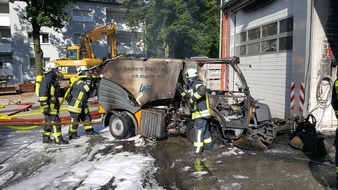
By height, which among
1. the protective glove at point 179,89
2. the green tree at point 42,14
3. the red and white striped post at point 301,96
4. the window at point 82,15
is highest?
the window at point 82,15

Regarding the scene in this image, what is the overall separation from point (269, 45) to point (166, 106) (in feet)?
14.7

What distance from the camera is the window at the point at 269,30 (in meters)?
8.87

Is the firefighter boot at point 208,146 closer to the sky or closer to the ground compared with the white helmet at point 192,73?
closer to the ground

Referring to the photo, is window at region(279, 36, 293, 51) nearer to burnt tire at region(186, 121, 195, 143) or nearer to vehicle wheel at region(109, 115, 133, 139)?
burnt tire at region(186, 121, 195, 143)

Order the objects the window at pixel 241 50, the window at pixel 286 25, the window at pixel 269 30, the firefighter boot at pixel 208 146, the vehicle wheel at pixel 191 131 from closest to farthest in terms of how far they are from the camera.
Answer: the firefighter boot at pixel 208 146, the vehicle wheel at pixel 191 131, the window at pixel 286 25, the window at pixel 269 30, the window at pixel 241 50

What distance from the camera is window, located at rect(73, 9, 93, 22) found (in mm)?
30975

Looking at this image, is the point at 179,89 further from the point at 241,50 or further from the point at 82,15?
the point at 82,15

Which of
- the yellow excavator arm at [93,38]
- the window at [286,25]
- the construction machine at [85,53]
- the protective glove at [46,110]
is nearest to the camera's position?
the protective glove at [46,110]

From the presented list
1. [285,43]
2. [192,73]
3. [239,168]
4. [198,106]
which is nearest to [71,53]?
[285,43]

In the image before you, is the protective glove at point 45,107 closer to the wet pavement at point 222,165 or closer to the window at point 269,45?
the wet pavement at point 222,165

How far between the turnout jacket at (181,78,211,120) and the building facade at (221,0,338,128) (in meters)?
1.15

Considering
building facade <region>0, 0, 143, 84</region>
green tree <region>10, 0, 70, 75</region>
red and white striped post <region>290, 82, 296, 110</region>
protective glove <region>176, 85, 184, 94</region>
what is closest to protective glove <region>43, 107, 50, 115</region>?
protective glove <region>176, 85, 184, 94</region>

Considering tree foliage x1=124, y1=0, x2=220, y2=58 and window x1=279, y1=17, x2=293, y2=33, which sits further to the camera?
tree foliage x1=124, y1=0, x2=220, y2=58

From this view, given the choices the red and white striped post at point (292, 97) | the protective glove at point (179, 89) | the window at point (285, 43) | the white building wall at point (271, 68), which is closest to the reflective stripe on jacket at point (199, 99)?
the protective glove at point (179, 89)
